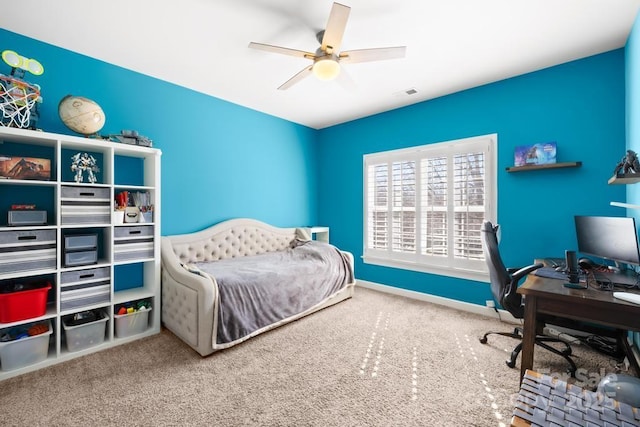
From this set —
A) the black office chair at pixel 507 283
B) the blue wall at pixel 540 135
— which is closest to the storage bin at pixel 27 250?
the black office chair at pixel 507 283

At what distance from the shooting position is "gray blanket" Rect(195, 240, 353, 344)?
7.73ft

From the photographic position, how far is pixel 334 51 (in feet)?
6.75

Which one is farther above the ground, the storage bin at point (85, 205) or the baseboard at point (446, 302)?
the storage bin at point (85, 205)

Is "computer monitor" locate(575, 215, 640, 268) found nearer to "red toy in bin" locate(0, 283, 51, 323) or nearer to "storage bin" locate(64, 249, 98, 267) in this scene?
"storage bin" locate(64, 249, 98, 267)

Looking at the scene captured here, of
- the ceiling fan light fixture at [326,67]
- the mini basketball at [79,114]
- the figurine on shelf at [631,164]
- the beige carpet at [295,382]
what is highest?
the ceiling fan light fixture at [326,67]

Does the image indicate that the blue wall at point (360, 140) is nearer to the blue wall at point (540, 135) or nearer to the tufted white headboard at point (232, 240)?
the blue wall at point (540, 135)

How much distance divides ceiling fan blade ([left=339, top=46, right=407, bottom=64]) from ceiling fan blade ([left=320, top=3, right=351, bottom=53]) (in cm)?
13

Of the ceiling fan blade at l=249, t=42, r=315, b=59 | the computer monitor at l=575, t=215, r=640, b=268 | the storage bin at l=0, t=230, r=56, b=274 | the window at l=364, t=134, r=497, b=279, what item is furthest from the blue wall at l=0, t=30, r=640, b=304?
the ceiling fan blade at l=249, t=42, r=315, b=59

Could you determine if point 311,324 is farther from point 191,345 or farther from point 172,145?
point 172,145

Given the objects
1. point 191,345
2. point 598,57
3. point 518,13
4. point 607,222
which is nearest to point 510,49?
point 518,13

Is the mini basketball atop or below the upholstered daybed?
atop

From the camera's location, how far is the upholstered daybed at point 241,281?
7.41ft

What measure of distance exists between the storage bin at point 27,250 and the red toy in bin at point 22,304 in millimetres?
171

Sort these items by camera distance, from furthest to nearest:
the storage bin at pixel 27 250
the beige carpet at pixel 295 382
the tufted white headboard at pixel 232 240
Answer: the tufted white headboard at pixel 232 240, the storage bin at pixel 27 250, the beige carpet at pixel 295 382
